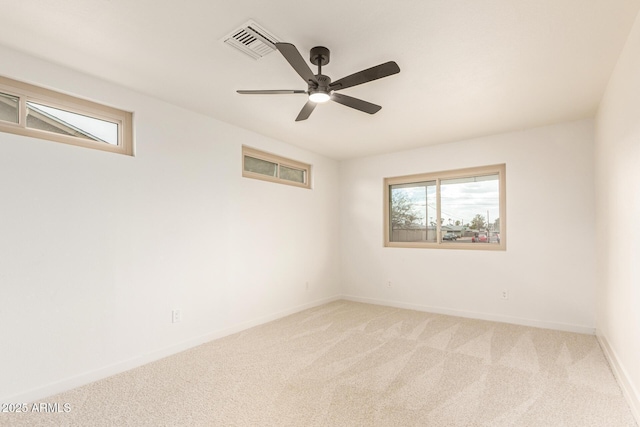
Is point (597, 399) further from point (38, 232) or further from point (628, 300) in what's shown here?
point (38, 232)

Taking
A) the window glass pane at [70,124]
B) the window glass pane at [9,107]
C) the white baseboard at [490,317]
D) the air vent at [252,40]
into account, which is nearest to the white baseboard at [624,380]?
the white baseboard at [490,317]

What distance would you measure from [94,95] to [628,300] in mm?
4419

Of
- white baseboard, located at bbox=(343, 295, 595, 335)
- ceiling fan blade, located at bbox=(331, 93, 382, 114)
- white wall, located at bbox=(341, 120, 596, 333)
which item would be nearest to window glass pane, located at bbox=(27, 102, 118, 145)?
ceiling fan blade, located at bbox=(331, 93, 382, 114)

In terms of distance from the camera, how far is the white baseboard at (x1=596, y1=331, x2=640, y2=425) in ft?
6.64

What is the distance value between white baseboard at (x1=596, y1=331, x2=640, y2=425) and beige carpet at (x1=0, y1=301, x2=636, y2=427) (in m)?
0.05

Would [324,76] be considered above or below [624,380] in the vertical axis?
above

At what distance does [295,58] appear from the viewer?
74.7 inches

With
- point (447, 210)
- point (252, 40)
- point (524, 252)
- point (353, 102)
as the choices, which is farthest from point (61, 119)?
point (524, 252)

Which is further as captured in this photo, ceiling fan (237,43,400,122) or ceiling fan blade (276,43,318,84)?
ceiling fan (237,43,400,122)

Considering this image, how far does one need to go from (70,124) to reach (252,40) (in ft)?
5.66

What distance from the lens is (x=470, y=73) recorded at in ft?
8.48

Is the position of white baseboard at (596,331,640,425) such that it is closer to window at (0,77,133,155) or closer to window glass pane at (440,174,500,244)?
window glass pane at (440,174,500,244)

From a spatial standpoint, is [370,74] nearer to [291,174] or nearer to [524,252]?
[291,174]

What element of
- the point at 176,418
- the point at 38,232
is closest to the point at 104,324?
the point at 38,232
